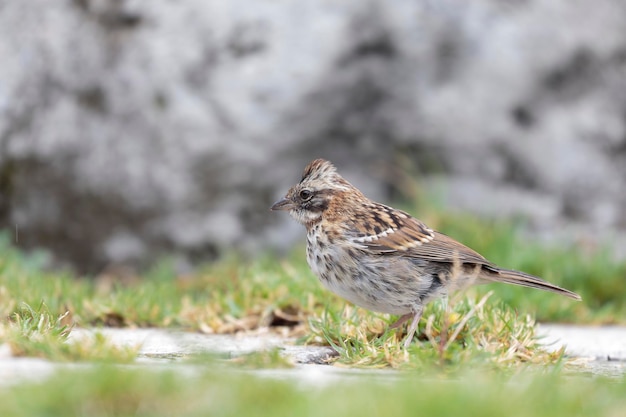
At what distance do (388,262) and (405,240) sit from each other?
247 millimetres

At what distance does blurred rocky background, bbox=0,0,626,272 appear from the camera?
8.46 meters

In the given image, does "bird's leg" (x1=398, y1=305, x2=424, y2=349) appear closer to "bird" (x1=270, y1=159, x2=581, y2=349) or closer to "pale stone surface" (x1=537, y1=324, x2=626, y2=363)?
"bird" (x1=270, y1=159, x2=581, y2=349)

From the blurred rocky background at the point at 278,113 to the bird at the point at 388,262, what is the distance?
3321 millimetres

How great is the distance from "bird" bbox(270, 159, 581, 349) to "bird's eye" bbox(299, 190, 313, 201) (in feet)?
0.32

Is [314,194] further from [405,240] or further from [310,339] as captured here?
[310,339]

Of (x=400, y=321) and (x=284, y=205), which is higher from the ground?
(x=284, y=205)

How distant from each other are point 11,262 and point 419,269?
3.34 m

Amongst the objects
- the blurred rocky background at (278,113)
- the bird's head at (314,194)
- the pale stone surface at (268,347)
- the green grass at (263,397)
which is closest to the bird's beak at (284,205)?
the bird's head at (314,194)

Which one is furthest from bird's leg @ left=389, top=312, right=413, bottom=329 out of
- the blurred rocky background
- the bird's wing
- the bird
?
the blurred rocky background

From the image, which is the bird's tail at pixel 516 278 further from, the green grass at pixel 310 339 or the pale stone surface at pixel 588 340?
the pale stone surface at pixel 588 340

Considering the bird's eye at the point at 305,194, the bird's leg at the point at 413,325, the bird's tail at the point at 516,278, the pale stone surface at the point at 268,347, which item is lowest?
the pale stone surface at the point at 268,347

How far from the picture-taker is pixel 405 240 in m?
5.29

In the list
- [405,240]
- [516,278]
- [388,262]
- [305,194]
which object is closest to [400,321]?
[388,262]

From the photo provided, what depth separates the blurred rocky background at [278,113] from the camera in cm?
846
